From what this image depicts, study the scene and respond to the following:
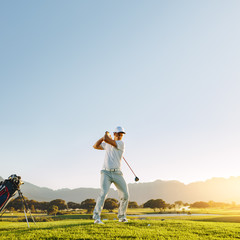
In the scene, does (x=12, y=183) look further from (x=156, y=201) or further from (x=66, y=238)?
(x=156, y=201)

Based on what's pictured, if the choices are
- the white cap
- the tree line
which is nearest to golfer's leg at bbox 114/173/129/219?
the white cap

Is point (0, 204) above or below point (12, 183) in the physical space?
below

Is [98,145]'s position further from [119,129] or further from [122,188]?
[122,188]

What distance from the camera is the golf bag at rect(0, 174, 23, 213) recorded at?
8166 millimetres

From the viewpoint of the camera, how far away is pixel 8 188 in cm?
846

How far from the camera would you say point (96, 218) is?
879 cm

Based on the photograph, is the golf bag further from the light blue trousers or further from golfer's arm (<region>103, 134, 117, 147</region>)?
golfer's arm (<region>103, 134, 117, 147</region>)

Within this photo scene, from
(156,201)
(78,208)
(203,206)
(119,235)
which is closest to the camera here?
(119,235)

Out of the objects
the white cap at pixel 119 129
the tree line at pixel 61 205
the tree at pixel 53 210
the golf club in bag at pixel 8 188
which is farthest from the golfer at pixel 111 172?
the tree at pixel 53 210

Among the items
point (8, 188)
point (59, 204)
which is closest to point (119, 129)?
point (8, 188)

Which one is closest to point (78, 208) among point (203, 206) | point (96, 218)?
point (203, 206)

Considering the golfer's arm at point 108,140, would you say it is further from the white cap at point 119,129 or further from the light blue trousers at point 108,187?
the light blue trousers at point 108,187

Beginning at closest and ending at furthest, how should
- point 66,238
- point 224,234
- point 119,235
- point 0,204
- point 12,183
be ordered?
point 66,238 → point 119,235 → point 224,234 → point 0,204 → point 12,183

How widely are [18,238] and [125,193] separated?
4.09 metres
